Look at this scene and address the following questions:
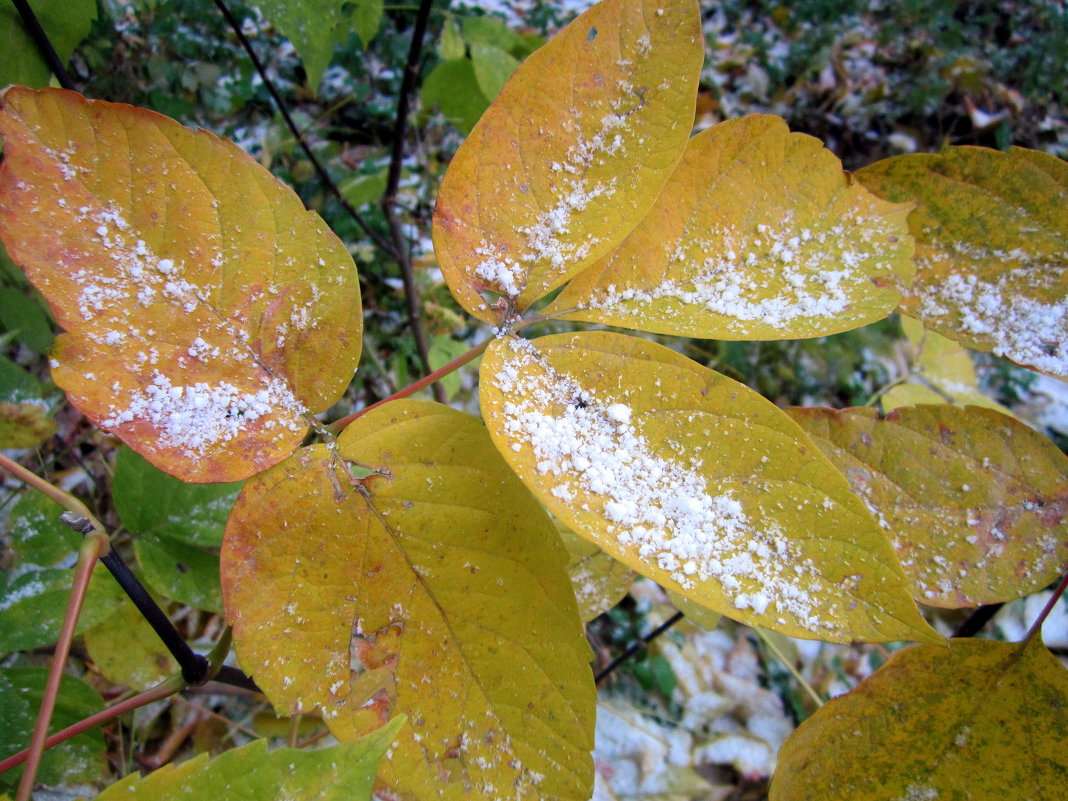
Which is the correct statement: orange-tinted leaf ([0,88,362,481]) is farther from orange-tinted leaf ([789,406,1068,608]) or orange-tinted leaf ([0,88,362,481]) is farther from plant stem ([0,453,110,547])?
orange-tinted leaf ([789,406,1068,608])

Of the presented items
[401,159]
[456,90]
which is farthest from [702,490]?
[456,90]

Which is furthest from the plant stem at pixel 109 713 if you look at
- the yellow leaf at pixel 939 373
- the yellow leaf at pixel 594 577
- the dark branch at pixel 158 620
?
the yellow leaf at pixel 939 373

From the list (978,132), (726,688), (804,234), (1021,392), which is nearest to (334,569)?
(804,234)

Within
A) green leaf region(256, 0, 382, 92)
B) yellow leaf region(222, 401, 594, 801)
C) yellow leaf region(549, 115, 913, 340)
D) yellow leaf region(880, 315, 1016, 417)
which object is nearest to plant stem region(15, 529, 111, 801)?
yellow leaf region(222, 401, 594, 801)

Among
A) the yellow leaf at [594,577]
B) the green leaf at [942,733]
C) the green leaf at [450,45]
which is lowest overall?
Answer: the yellow leaf at [594,577]

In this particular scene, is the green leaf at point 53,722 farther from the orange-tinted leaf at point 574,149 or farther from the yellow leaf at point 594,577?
the orange-tinted leaf at point 574,149
